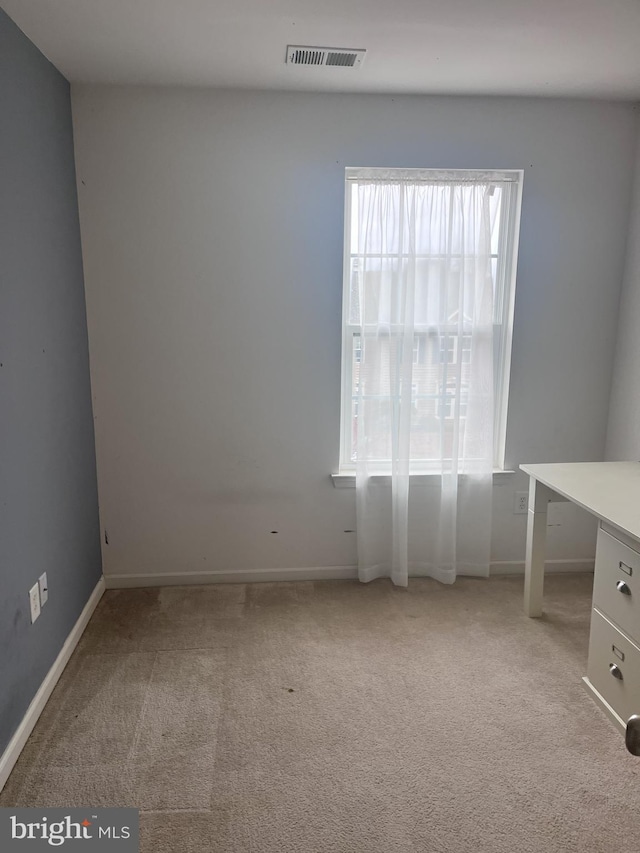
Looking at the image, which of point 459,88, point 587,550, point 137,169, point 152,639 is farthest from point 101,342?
point 587,550

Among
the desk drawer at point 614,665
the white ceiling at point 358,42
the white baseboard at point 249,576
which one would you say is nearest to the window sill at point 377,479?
the white baseboard at point 249,576

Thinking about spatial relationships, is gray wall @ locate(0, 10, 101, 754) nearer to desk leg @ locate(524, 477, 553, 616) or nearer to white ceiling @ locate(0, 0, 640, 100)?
white ceiling @ locate(0, 0, 640, 100)

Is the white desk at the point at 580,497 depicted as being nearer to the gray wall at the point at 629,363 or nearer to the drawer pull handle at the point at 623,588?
the drawer pull handle at the point at 623,588

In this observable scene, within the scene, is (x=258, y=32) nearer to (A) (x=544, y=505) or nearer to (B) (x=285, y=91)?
(B) (x=285, y=91)

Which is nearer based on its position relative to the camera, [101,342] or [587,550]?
[101,342]

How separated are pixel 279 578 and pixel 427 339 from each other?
1.52m

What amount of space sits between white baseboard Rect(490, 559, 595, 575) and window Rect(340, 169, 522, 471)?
776mm

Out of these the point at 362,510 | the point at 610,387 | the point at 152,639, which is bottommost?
the point at 152,639

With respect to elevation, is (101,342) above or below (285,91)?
below

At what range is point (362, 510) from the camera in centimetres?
315

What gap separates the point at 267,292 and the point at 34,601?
174cm

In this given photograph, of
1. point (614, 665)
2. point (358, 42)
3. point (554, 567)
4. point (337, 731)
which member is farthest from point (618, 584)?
point (358, 42)

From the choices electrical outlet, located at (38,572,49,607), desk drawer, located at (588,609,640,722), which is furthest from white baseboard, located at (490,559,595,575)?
electrical outlet, located at (38,572,49,607)

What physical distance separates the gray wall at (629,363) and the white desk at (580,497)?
36 cm
